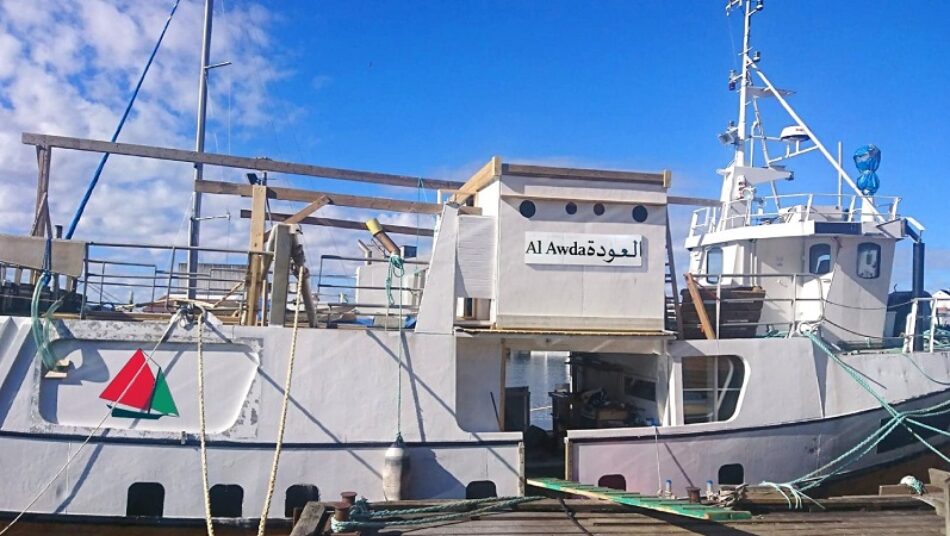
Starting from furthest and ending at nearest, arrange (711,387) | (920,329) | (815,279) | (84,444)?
1. (920,329)
2. (815,279)
3. (711,387)
4. (84,444)

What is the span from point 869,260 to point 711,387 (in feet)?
13.3

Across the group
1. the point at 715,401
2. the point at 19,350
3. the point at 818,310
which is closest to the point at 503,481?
the point at 715,401

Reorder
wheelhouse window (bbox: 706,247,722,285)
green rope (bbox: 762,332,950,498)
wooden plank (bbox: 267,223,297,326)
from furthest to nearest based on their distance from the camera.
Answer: wheelhouse window (bbox: 706,247,722,285)
green rope (bbox: 762,332,950,498)
wooden plank (bbox: 267,223,297,326)

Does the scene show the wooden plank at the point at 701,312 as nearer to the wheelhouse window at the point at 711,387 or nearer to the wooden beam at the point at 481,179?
the wheelhouse window at the point at 711,387

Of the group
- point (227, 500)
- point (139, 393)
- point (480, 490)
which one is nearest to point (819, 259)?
point (480, 490)

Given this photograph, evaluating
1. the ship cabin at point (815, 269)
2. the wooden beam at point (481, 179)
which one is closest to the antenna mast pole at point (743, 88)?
the ship cabin at point (815, 269)

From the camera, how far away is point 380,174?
11000 mm

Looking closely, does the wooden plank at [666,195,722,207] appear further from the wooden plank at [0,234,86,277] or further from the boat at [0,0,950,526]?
the wooden plank at [0,234,86,277]

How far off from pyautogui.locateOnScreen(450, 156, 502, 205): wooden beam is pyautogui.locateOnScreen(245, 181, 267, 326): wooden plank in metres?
2.72

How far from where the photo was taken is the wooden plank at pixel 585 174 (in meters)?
9.34

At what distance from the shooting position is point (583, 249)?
31.1ft

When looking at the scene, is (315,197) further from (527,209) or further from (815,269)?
(815,269)

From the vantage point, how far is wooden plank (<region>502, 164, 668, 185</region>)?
9336 millimetres

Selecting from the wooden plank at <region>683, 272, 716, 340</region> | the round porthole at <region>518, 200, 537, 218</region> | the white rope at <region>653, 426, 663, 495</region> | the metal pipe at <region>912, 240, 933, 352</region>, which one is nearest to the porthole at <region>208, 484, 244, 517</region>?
the round porthole at <region>518, 200, 537, 218</region>
